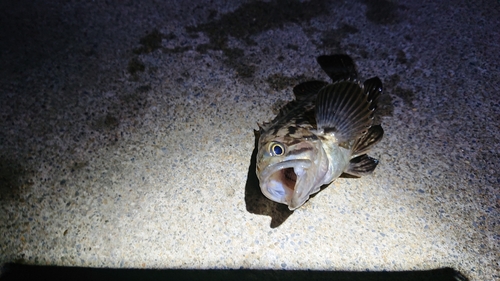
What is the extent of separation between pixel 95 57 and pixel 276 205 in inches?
103

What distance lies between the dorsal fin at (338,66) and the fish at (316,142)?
0.40 metres

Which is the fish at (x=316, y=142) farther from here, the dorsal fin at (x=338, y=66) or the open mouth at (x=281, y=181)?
the dorsal fin at (x=338, y=66)

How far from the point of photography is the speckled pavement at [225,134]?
7.65ft

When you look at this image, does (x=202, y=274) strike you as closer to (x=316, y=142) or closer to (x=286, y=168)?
(x=286, y=168)

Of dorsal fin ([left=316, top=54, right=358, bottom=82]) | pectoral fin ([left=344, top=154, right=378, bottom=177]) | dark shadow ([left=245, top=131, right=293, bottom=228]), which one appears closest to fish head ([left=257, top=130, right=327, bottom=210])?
dark shadow ([left=245, top=131, right=293, bottom=228])

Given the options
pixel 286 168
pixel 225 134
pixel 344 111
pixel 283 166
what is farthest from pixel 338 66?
pixel 283 166

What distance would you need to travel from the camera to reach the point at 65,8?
4.11 meters

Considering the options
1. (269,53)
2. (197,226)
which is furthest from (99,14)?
(197,226)

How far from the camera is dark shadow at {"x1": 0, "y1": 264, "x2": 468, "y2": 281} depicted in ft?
7.03

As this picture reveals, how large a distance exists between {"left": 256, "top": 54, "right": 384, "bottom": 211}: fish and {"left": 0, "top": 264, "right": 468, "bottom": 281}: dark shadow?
50 cm

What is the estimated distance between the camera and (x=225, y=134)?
2928 millimetres

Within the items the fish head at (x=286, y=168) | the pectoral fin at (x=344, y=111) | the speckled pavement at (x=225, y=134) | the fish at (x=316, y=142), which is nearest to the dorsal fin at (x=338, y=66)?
the speckled pavement at (x=225, y=134)

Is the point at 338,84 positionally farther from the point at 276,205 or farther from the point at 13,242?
the point at 13,242

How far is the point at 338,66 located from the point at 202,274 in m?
2.32
